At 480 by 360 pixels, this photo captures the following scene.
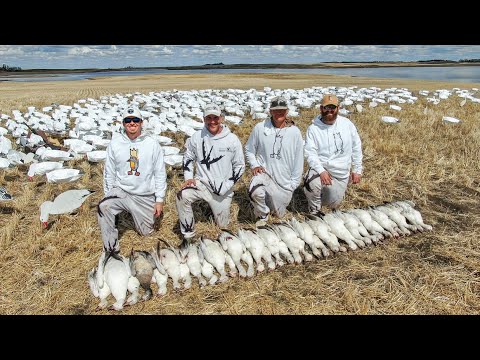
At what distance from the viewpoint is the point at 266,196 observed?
5.33m

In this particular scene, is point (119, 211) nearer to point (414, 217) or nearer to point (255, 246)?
point (255, 246)

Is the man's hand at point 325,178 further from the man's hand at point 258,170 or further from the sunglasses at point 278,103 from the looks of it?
the sunglasses at point 278,103

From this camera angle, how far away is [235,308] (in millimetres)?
3637

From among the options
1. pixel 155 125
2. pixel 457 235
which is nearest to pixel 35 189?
pixel 155 125

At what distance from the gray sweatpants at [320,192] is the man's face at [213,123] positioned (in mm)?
1607

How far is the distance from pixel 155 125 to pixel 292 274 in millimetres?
7219

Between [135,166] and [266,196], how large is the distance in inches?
76.6

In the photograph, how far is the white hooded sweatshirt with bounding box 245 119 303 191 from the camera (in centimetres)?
514

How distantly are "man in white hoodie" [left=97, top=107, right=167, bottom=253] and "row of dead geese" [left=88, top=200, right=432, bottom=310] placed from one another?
24.6 inches

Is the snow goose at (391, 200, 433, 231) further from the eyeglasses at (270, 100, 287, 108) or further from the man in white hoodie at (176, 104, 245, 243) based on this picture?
the man in white hoodie at (176, 104, 245, 243)

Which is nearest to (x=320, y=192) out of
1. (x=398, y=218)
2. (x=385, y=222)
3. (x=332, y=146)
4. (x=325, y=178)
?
(x=325, y=178)

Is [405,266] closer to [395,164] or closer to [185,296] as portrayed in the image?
[185,296]

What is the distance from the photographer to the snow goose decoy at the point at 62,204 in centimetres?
507

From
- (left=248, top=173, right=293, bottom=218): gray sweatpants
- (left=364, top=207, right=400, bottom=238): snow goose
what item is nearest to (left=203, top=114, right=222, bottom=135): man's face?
(left=248, top=173, right=293, bottom=218): gray sweatpants
